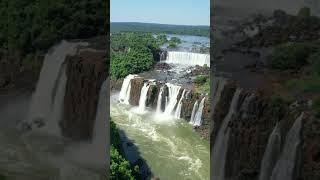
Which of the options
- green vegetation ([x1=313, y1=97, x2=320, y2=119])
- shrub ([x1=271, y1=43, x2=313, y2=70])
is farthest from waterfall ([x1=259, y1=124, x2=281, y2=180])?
shrub ([x1=271, y1=43, x2=313, y2=70])

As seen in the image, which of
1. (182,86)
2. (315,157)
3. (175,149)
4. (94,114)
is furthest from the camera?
(182,86)

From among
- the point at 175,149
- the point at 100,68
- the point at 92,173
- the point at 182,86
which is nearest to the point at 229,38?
the point at 100,68

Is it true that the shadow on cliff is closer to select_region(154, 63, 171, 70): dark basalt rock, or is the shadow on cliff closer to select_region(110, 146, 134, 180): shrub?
select_region(110, 146, 134, 180): shrub

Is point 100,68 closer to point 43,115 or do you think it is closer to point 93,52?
point 93,52

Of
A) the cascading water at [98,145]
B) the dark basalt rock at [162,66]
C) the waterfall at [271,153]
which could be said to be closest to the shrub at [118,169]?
the cascading water at [98,145]

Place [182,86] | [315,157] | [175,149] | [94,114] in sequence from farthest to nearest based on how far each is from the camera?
[182,86], [175,149], [94,114], [315,157]

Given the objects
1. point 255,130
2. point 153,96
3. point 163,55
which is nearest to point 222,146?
point 255,130
